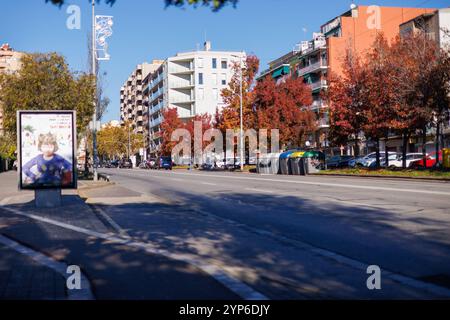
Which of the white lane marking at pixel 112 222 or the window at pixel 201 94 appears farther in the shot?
the window at pixel 201 94

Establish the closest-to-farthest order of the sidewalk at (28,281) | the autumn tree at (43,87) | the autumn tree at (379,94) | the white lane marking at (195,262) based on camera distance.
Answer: the sidewalk at (28,281), the white lane marking at (195,262), the autumn tree at (43,87), the autumn tree at (379,94)

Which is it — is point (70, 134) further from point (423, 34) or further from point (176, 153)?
point (176, 153)

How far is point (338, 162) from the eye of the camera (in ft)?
165

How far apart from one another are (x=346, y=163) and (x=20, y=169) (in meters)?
38.4

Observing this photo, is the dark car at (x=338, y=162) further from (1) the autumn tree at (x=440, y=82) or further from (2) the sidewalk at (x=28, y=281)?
(2) the sidewalk at (x=28, y=281)

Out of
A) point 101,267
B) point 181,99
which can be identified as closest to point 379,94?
point 101,267

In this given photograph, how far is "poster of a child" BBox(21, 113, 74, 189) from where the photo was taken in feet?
49.7

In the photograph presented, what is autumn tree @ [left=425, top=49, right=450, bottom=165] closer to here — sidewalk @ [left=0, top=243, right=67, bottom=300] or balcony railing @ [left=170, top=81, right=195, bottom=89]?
sidewalk @ [left=0, top=243, right=67, bottom=300]

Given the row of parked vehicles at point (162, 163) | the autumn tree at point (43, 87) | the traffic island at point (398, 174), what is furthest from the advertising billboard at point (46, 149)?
the row of parked vehicles at point (162, 163)

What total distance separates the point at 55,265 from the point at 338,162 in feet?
146

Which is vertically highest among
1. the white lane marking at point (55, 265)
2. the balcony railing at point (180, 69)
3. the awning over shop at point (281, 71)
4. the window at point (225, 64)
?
the window at point (225, 64)

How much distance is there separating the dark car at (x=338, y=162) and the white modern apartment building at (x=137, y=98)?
81.3m

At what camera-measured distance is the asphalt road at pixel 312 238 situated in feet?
21.8

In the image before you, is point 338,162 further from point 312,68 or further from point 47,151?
point 47,151
